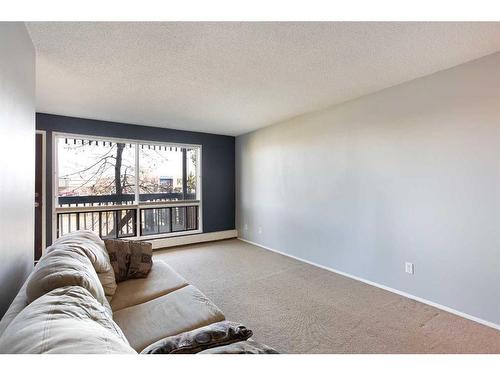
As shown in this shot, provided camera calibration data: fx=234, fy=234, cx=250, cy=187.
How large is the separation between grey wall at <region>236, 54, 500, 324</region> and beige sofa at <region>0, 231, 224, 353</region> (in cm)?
226

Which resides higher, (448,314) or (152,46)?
(152,46)

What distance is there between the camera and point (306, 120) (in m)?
3.77

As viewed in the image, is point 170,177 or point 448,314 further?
point 170,177

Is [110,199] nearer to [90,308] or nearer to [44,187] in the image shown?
[44,187]

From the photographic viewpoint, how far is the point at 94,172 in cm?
414

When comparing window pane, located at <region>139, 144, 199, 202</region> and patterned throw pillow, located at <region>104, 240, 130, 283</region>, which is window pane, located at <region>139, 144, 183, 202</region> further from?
patterned throw pillow, located at <region>104, 240, 130, 283</region>

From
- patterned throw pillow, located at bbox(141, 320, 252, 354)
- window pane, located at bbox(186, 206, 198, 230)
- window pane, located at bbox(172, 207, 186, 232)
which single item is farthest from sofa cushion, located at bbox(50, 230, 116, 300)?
window pane, located at bbox(186, 206, 198, 230)

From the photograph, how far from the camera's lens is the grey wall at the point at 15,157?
126 cm

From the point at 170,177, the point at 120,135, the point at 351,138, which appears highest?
the point at 120,135

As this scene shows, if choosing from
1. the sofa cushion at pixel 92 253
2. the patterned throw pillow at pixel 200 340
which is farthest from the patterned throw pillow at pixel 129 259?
the patterned throw pillow at pixel 200 340

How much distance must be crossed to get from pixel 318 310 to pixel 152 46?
2826 mm

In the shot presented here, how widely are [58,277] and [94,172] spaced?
3.64 m

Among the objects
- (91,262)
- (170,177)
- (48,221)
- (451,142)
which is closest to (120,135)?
(170,177)
